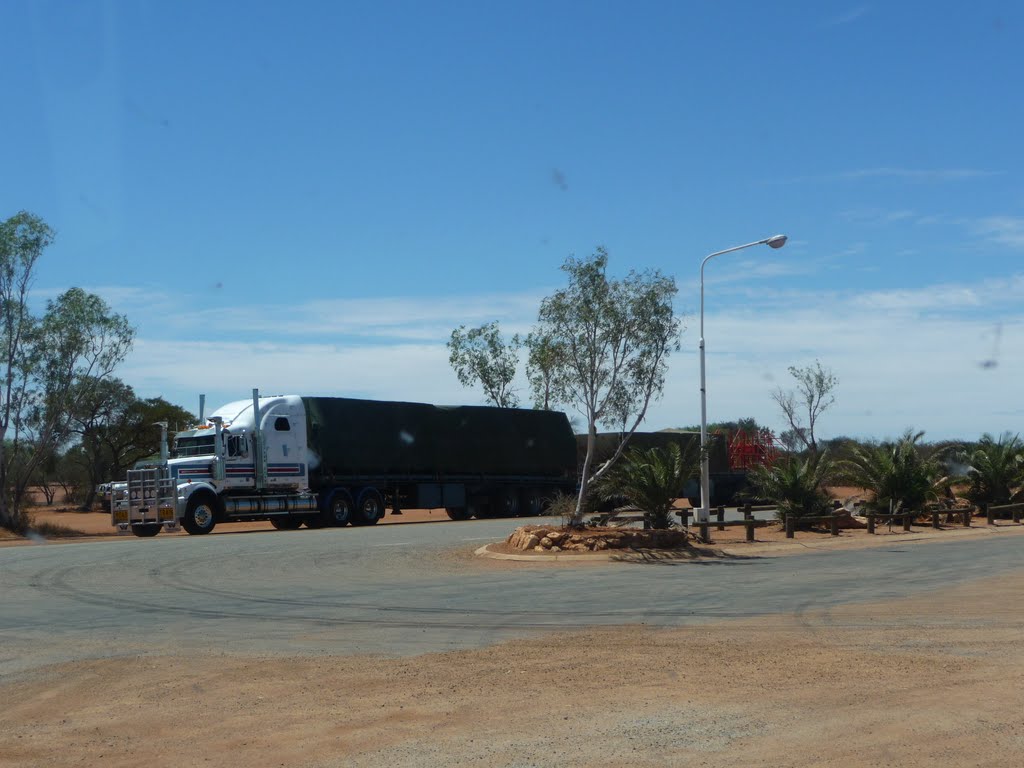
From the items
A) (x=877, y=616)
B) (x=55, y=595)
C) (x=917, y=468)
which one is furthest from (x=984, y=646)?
(x=917, y=468)

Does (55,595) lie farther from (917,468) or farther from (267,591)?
(917,468)

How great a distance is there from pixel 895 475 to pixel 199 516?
20.3 metres

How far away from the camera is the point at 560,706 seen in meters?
7.96

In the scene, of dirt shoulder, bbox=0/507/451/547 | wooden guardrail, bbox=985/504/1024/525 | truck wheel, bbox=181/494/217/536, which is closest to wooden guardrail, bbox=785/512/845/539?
wooden guardrail, bbox=985/504/1024/525

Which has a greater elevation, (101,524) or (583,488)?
(583,488)

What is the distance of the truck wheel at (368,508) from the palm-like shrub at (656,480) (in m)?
14.9

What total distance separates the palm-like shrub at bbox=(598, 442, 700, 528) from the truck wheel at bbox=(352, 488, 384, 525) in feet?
48.9

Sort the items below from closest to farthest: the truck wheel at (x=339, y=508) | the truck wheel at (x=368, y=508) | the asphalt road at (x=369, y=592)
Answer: the asphalt road at (x=369, y=592), the truck wheel at (x=339, y=508), the truck wheel at (x=368, y=508)

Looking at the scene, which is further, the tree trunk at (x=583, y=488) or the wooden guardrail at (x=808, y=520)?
the wooden guardrail at (x=808, y=520)

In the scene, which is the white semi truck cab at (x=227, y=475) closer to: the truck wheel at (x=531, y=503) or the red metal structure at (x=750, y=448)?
the truck wheel at (x=531, y=503)

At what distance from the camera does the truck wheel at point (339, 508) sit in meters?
36.3

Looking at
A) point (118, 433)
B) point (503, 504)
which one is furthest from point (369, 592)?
point (118, 433)

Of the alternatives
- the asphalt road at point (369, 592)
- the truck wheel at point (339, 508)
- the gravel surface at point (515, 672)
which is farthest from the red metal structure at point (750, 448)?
the gravel surface at point (515, 672)

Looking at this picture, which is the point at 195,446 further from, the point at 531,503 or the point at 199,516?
the point at 531,503
